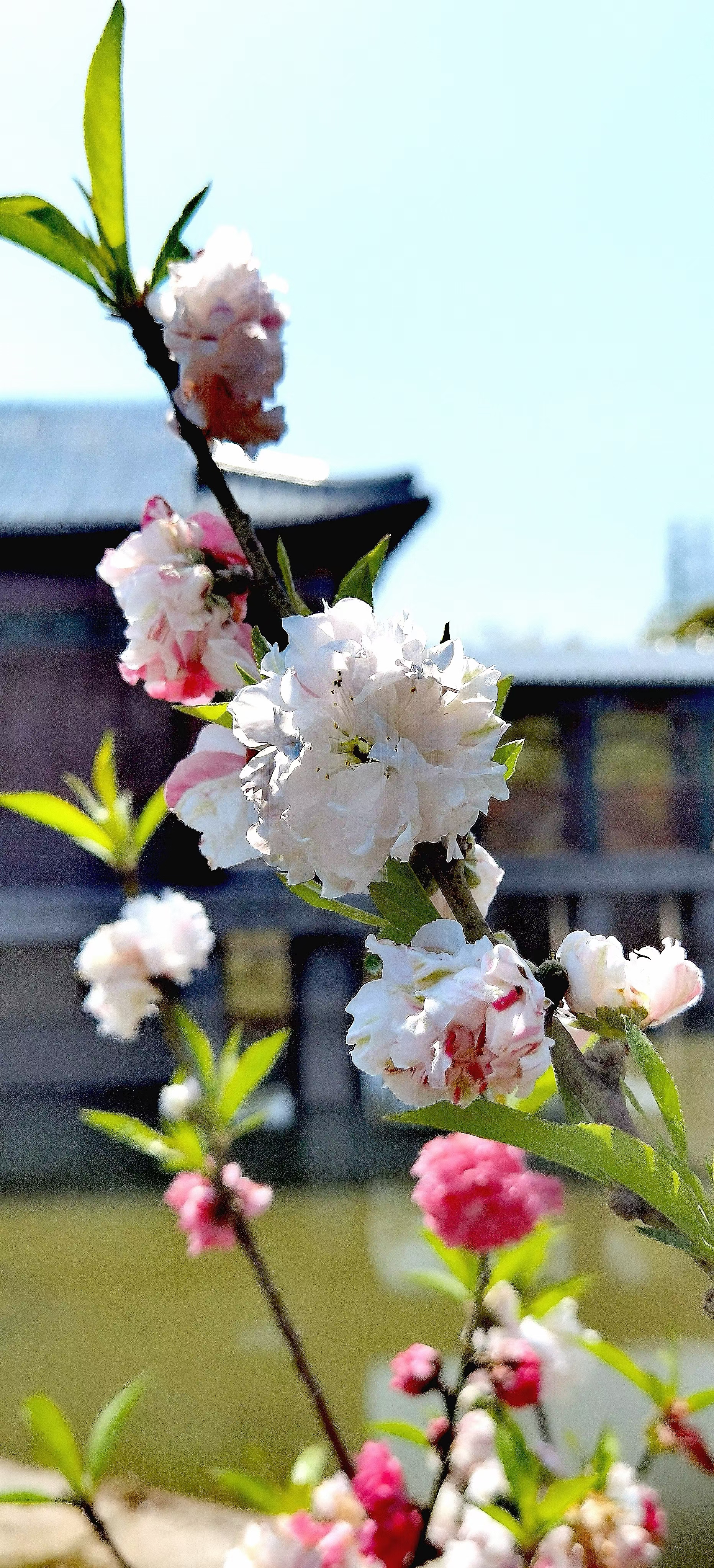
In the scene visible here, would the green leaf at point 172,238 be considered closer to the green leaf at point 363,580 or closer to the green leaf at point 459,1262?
the green leaf at point 363,580

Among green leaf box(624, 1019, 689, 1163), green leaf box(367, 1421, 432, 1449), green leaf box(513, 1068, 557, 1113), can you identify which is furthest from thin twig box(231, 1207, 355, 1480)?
green leaf box(624, 1019, 689, 1163)

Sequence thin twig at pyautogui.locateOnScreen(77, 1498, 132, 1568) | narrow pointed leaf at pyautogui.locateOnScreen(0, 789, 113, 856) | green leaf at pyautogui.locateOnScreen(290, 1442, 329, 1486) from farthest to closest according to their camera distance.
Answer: green leaf at pyautogui.locateOnScreen(290, 1442, 329, 1486)
thin twig at pyautogui.locateOnScreen(77, 1498, 132, 1568)
narrow pointed leaf at pyautogui.locateOnScreen(0, 789, 113, 856)

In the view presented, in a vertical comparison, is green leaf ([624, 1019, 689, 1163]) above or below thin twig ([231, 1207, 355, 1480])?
above

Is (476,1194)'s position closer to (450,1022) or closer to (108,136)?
(450,1022)

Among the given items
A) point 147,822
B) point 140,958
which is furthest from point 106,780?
point 140,958

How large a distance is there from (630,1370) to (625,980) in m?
0.53

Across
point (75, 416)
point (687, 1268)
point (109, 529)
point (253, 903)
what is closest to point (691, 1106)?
point (687, 1268)

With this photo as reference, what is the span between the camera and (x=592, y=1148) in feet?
0.75

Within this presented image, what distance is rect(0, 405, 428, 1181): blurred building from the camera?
342 cm

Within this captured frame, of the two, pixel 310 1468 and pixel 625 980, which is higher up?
pixel 625 980

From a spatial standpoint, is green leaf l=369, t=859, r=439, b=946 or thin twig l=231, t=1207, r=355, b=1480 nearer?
green leaf l=369, t=859, r=439, b=946

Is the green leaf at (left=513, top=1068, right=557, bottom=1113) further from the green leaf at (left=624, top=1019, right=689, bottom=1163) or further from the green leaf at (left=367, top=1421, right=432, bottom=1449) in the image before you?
the green leaf at (left=367, top=1421, right=432, bottom=1449)

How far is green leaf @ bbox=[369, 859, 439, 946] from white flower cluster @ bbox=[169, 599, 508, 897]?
0.02 metres

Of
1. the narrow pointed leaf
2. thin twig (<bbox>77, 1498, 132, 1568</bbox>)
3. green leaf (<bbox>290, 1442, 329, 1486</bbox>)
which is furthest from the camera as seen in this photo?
green leaf (<bbox>290, 1442, 329, 1486</bbox>)
